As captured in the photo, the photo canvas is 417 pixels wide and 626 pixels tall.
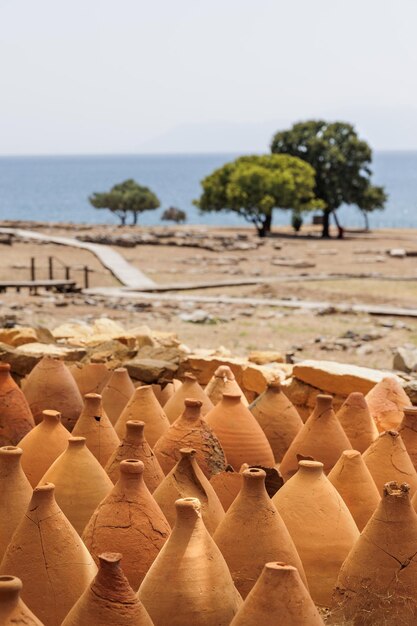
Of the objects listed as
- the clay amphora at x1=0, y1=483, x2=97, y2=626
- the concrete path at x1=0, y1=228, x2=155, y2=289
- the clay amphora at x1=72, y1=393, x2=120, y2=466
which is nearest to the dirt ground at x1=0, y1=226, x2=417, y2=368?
the concrete path at x1=0, y1=228, x2=155, y2=289

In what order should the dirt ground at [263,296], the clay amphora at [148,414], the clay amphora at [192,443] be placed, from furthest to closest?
the dirt ground at [263,296]
the clay amphora at [148,414]
the clay amphora at [192,443]

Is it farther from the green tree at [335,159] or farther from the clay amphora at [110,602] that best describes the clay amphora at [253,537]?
the green tree at [335,159]

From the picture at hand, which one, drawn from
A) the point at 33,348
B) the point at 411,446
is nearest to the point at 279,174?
the point at 33,348

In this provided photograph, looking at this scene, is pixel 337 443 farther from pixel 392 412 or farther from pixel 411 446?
pixel 392 412

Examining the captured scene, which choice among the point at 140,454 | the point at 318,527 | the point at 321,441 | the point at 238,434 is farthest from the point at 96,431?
the point at 318,527

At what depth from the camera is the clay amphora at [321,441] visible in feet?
22.8

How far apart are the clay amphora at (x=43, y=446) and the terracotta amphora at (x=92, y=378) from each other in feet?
7.40

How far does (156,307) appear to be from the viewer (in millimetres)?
23734

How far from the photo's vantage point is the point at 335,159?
55031 millimetres

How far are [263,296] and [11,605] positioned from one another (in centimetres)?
2301

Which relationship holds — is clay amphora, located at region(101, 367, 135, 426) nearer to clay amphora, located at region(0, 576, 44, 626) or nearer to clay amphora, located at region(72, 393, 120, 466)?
clay amphora, located at region(72, 393, 120, 466)

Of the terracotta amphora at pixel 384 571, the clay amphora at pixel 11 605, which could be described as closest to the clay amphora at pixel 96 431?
the terracotta amphora at pixel 384 571

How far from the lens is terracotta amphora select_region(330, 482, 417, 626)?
16.4 ft

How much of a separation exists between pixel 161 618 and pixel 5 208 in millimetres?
137285
